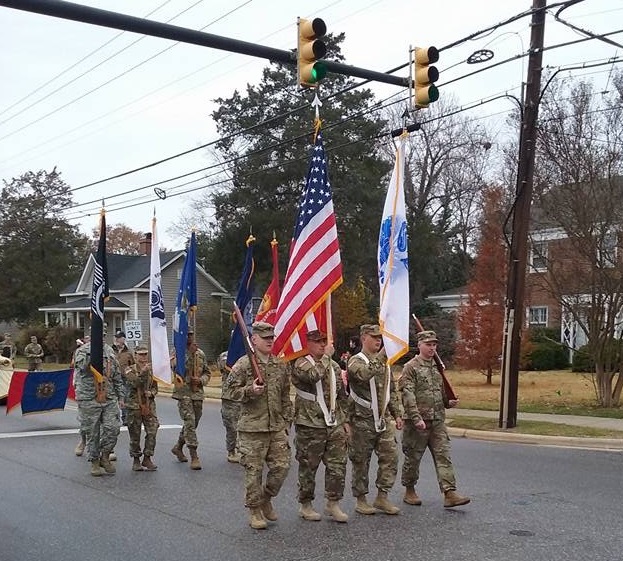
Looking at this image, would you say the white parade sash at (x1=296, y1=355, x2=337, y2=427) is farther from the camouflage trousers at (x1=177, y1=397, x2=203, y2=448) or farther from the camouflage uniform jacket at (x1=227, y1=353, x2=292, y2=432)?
the camouflage trousers at (x1=177, y1=397, x2=203, y2=448)

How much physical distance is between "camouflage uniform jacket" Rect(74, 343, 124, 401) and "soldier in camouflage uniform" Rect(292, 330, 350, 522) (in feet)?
13.0

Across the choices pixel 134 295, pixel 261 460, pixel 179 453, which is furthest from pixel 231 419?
pixel 134 295

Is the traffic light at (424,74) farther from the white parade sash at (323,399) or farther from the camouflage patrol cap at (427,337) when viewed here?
the white parade sash at (323,399)

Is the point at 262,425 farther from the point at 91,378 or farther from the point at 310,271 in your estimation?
the point at 91,378

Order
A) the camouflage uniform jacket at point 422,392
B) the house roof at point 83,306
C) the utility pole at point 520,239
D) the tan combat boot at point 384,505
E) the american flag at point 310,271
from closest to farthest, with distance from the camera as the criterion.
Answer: the american flag at point 310,271, the tan combat boot at point 384,505, the camouflage uniform jacket at point 422,392, the utility pole at point 520,239, the house roof at point 83,306

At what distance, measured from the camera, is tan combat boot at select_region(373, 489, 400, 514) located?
25.7ft

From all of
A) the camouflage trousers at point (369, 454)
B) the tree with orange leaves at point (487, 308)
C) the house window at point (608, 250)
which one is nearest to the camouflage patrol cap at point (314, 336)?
the camouflage trousers at point (369, 454)

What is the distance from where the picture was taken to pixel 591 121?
57.8 feet

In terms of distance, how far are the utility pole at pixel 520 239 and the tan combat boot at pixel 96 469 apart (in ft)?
26.1

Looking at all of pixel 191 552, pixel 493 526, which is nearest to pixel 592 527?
pixel 493 526

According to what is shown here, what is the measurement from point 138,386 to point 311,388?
450 centimetres

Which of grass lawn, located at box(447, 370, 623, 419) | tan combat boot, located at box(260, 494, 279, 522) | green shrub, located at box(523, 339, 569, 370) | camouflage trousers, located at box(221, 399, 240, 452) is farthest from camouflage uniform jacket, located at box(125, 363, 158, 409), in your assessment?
green shrub, located at box(523, 339, 569, 370)

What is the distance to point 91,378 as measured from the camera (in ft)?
35.0

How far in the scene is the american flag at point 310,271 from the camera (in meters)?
7.72
